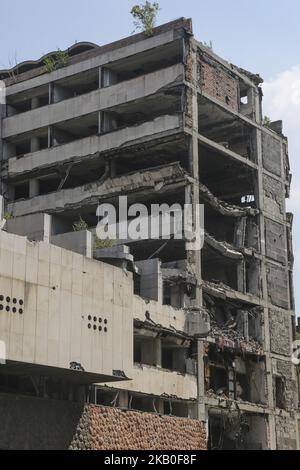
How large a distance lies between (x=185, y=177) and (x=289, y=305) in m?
11.4

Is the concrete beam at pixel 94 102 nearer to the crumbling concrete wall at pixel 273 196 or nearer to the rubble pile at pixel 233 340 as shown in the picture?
the crumbling concrete wall at pixel 273 196

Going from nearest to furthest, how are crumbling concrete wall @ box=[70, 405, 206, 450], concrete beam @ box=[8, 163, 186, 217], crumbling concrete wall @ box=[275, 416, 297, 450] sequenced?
crumbling concrete wall @ box=[70, 405, 206, 450] < concrete beam @ box=[8, 163, 186, 217] < crumbling concrete wall @ box=[275, 416, 297, 450]

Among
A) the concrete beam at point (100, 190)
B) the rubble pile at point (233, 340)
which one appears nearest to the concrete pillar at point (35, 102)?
the concrete beam at point (100, 190)

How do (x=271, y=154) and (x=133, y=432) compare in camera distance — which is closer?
(x=133, y=432)

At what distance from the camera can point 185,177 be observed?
1690 inches

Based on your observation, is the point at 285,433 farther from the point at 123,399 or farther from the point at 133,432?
the point at 133,432

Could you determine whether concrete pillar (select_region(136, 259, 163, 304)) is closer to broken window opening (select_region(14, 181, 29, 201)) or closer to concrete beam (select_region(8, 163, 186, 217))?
concrete beam (select_region(8, 163, 186, 217))

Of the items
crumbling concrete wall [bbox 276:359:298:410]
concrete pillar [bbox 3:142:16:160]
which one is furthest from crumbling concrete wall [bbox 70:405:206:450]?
concrete pillar [bbox 3:142:16:160]

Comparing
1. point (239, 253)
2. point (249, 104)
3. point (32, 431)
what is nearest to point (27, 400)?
point (32, 431)

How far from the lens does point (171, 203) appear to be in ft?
152

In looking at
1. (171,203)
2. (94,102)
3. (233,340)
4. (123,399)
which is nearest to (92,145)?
(94,102)

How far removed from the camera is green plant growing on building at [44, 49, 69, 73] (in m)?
49.1

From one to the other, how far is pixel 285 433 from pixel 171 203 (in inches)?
545

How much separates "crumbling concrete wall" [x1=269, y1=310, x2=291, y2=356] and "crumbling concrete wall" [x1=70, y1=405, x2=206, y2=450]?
38.9 ft
